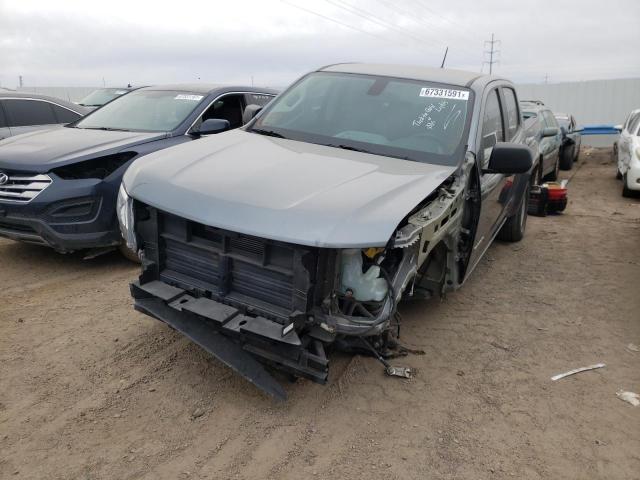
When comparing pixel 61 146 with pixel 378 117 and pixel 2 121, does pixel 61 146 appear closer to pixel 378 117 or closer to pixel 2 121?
pixel 2 121

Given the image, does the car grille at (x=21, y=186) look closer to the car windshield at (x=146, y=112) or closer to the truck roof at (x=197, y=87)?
the car windshield at (x=146, y=112)

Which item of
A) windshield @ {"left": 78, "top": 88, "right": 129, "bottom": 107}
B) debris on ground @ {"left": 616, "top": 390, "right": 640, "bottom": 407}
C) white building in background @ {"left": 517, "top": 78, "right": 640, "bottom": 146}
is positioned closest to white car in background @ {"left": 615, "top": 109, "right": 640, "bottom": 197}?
debris on ground @ {"left": 616, "top": 390, "right": 640, "bottom": 407}

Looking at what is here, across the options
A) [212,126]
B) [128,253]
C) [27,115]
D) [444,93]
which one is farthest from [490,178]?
[27,115]

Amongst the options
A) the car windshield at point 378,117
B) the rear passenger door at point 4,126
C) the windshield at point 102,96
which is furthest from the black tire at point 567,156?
the rear passenger door at point 4,126

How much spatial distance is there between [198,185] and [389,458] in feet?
5.90

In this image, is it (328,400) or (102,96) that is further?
(102,96)

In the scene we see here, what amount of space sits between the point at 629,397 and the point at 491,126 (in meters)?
2.28

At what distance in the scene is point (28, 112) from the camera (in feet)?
24.4

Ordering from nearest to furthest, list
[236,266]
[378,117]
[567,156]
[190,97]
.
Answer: [236,266] < [378,117] < [190,97] < [567,156]

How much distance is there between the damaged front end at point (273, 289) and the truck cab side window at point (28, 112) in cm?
530

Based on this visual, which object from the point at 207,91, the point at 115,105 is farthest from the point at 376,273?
the point at 115,105

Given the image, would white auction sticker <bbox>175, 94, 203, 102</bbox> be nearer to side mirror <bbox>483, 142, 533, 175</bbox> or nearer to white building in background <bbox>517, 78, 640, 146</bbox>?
side mirror <bbox>483, 142, 533, 175</bbox>

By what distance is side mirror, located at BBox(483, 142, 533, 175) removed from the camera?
3.72 metres

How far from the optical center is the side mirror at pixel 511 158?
3.72m
